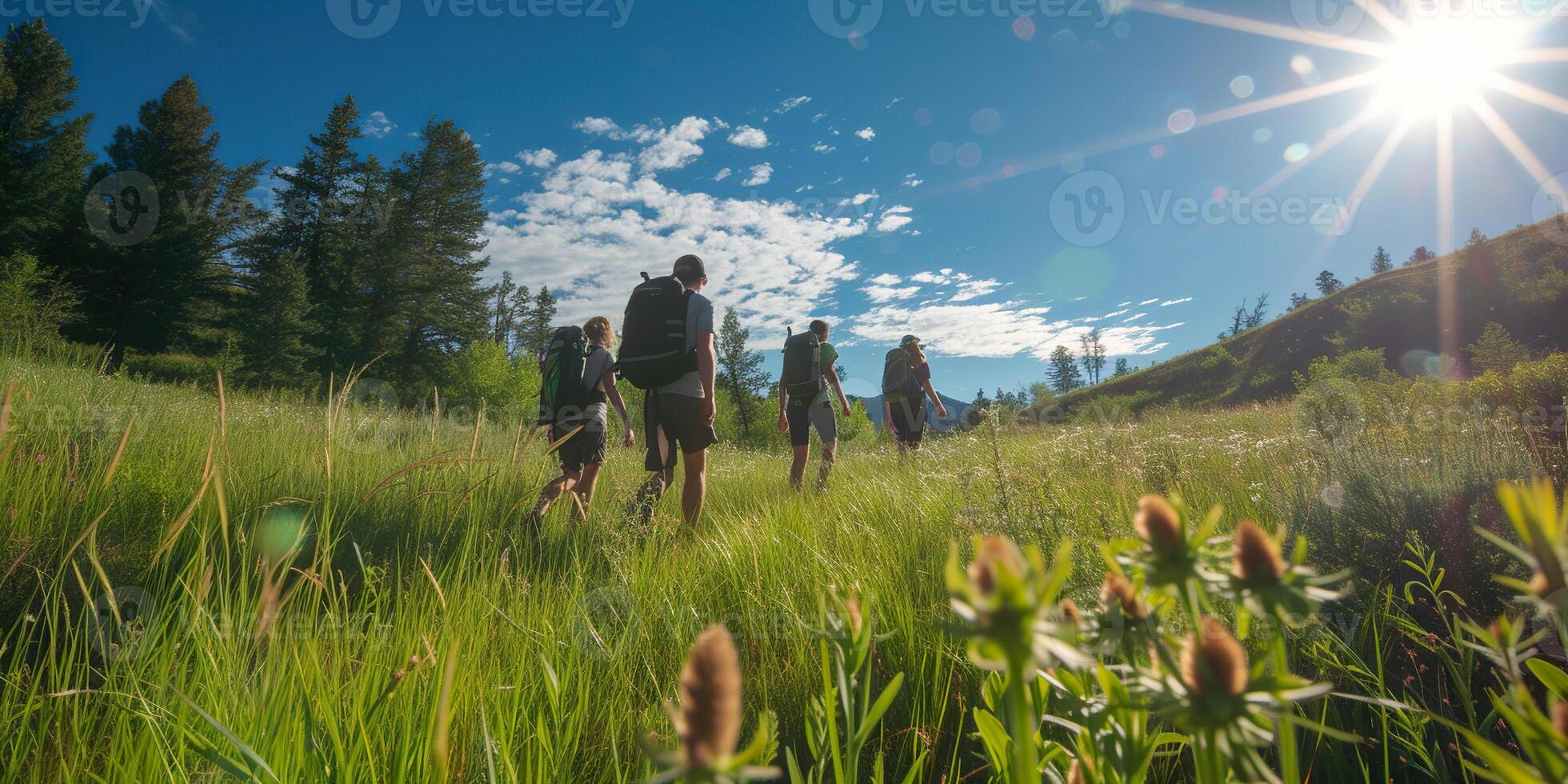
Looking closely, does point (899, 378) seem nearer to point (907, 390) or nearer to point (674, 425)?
point (907, 390)

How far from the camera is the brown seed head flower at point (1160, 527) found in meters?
0.41

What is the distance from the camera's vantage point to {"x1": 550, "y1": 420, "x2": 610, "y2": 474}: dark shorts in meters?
5.32

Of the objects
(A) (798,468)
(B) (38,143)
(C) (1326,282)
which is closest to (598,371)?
(A) (798,468)

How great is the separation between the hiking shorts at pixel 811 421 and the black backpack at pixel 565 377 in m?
2.82

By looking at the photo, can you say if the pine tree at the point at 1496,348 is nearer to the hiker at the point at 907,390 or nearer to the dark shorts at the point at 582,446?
the hiker at the point at 907,390

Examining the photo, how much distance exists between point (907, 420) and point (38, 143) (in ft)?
130

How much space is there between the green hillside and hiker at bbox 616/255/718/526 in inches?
1384

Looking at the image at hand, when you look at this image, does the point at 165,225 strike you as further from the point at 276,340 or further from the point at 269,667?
the point at 269,667

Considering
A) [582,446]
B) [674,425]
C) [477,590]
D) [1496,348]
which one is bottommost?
[477,590]

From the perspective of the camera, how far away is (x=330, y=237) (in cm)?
2836

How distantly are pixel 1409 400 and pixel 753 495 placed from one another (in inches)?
291

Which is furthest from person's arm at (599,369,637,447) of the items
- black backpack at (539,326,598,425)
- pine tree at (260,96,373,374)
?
pine tree at (260,96,373,374)

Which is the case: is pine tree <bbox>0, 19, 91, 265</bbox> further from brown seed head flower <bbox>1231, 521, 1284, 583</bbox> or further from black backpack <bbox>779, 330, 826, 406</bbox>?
brown seed head flower <bbox>1231, 521, 1284, 583</bbox>

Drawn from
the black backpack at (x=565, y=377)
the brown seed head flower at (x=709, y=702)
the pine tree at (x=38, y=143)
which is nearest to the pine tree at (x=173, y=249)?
the pine tree at (x=38, y=143)
